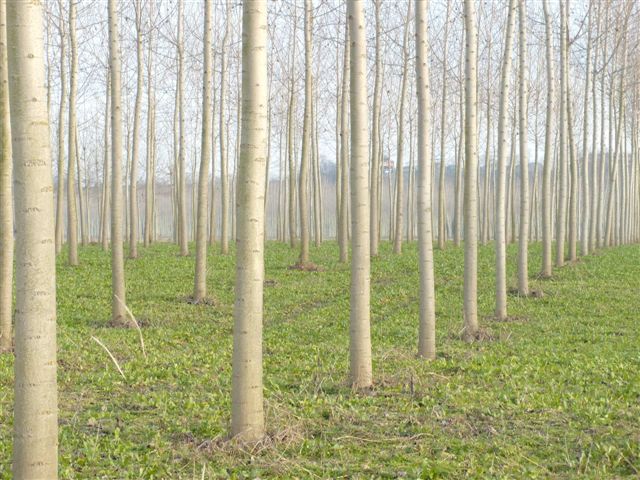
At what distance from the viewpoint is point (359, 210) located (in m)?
7.40

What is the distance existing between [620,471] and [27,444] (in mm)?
3828

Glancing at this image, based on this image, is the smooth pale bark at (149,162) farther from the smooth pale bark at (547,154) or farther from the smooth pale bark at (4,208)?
the smooth pale bark at (4,208)

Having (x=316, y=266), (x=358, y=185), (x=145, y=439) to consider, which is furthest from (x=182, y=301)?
(x=145, y=439)

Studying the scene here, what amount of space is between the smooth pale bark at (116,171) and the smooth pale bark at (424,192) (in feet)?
16.2

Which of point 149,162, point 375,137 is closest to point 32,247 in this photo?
point 375,137

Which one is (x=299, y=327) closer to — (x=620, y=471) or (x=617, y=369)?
(x=617, y=369)

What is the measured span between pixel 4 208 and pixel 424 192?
512cm

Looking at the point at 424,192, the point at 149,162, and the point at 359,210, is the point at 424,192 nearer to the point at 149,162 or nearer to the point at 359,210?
the point at 359,210

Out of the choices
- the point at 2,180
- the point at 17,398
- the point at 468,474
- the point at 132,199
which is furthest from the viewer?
the point at 132,199

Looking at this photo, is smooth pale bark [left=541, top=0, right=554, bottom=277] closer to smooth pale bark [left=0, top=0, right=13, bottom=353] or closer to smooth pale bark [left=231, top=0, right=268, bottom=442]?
smooth pale bark [left=0, top=0, right=13, bottom=353]

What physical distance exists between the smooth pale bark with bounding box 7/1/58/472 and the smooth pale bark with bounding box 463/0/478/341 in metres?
7.35

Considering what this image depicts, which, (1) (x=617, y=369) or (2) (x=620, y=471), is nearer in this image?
(2) (x=620, y=471)

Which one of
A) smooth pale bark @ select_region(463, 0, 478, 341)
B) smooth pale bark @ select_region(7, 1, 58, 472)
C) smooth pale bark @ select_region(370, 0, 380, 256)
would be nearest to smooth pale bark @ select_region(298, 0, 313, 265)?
smooth pale bark @ select_region(370, 0, 380, 256)

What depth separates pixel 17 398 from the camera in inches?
161
